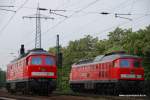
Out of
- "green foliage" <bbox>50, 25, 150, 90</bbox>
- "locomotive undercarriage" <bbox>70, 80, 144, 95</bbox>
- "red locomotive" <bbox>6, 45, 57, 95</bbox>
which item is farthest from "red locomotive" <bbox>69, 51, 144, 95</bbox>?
"green foliage" <bbox>50, 25, 150, 90</bbox>

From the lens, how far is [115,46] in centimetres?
7038

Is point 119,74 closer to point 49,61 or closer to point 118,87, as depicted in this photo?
point 118,87

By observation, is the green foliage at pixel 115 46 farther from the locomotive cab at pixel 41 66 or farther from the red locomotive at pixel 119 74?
the locomotive cab at pixel 41 66

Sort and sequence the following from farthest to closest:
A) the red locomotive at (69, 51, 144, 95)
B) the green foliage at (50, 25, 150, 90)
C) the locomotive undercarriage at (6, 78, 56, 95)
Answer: the green foliage at (50, 25, 150, 90), the red locomotive at (69, 51, 144, 95), the locomotive undercarriage at (6, 78, 56, 95)

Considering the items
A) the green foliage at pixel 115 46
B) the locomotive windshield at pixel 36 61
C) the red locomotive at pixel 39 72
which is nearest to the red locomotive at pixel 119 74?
the red locomotive at pixel 39 72

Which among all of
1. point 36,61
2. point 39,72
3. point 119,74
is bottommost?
point 119,74

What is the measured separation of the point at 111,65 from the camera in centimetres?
3594

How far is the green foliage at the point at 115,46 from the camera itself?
191 feet

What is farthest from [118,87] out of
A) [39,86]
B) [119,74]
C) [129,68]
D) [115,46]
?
[115,46]

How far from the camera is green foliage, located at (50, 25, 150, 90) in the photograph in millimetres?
58272

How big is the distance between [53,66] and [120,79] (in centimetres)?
538

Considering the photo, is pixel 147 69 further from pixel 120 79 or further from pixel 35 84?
pixel 35 84

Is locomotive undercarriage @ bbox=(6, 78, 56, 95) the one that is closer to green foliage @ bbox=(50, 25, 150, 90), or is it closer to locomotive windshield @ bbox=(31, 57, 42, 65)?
locomotive windshield @ bbox=(31, 57, 42, 65)

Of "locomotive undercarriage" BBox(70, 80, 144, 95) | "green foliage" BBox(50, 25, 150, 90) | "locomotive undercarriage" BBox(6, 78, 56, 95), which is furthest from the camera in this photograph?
"green foliage" BBox(50, 25, 150, 90)
